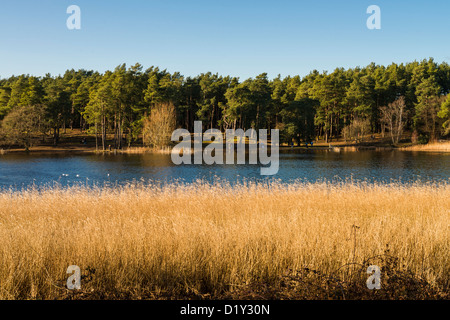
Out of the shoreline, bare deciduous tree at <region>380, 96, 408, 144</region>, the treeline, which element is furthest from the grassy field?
bare deciduous tree at <region>380, 96, 408, 144</region>

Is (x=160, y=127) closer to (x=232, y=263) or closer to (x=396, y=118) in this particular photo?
(x=396, y=118)

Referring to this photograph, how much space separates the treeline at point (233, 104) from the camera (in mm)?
69250

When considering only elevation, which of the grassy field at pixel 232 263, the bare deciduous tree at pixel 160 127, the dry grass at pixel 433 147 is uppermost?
the bare deciduous tree at pixel 160 127

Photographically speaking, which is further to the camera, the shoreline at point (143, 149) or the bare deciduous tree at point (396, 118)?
the bare deciduous tree at point (396, 118)

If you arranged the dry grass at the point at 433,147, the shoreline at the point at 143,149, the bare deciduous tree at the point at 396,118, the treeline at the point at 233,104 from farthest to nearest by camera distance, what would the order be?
the bare deciduous tree at the point at 396,118
the treeline at the point at 233,104
the dry grass at the point at 433,147
the shoreline at the point at 143,149

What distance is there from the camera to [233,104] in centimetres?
7669

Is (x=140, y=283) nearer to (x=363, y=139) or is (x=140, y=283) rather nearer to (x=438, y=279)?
(x=438, y=279)

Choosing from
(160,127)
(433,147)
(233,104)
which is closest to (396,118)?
(433,147)

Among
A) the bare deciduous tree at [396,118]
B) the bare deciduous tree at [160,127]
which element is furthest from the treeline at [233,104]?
the bare deciduous tree at [160,127]

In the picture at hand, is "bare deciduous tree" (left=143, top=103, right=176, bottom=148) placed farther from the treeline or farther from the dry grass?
the dry grass

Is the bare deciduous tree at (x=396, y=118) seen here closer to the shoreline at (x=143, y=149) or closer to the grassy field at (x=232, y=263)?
the shoreline at (x=143, y=149)

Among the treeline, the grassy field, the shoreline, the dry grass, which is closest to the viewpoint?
the grassy field

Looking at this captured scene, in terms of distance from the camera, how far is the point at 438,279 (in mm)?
5160

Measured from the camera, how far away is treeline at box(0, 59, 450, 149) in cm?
6925
